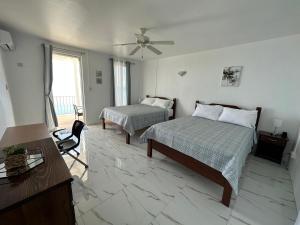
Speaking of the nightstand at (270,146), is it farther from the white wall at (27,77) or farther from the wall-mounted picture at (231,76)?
the white wall at (27,77)

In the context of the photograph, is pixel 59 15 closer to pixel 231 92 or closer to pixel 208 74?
pixel 208 74

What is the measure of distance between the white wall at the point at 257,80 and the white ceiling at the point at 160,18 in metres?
0.29

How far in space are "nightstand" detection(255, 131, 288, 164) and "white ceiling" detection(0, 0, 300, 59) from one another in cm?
190

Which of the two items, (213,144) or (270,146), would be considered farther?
(270,146)

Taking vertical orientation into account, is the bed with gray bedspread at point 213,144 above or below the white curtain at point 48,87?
below

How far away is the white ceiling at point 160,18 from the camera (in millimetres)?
1729

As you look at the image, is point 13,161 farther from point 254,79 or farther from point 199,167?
point 254,79

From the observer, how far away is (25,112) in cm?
332

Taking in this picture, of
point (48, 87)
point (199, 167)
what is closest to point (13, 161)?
point (199, 167)

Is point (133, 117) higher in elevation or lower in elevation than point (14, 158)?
lower

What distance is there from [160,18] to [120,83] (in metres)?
3.20

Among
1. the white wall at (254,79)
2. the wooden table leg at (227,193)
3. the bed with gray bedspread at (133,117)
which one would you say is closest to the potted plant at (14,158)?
the wooden table leg at (227,193)

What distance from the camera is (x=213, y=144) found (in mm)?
1883

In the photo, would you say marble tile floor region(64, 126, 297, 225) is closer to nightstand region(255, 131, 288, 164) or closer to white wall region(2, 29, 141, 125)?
nightstand region(255, 131, 288, 164)
